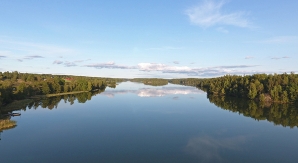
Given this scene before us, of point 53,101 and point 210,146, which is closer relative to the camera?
point 210,146

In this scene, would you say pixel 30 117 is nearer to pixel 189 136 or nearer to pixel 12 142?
pixel 12 142

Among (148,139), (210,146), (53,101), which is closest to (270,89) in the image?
(210,146)

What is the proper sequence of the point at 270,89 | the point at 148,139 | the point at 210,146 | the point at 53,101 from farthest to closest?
the point at 270,89, the point at 53,101, the point at 148,139, the point at 210,146

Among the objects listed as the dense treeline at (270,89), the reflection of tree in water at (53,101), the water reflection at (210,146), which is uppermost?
the dense treeline at (270,89)

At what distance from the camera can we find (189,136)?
1372 inches

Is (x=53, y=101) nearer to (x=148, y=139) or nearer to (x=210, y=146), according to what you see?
(x=148, y=139)

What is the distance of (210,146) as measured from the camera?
29.9 meters

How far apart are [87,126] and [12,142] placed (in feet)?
43.1

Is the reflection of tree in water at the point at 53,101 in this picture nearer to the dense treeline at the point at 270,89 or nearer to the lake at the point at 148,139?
the lake at the point at 148,139

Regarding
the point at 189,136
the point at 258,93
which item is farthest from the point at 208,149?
the point at 258,93

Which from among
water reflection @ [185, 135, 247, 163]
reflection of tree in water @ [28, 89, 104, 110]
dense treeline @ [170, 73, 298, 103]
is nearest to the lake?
water reflection @ [185, 135, 247, 163]

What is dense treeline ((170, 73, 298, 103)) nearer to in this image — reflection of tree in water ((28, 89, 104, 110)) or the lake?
the lake

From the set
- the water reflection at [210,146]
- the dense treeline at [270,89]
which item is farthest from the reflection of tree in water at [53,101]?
the dense treeline at [270,89]

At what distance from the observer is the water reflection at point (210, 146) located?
25.8 m
